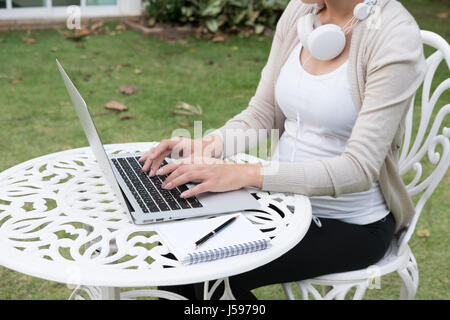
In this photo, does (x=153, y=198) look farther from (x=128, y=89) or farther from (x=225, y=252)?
(x=128, y=89)

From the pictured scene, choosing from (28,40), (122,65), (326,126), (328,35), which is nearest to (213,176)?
(326,126)

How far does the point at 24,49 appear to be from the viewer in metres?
5.40

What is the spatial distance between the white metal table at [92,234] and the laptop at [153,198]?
3 cm

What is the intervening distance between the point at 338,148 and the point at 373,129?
222 mm

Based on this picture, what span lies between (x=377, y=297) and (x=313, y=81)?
1.23 metres

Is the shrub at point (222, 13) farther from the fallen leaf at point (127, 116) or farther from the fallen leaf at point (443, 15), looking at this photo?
the fallen leaf at point (127, 116)

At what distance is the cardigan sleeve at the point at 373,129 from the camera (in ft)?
4.83

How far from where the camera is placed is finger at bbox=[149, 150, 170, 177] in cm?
158

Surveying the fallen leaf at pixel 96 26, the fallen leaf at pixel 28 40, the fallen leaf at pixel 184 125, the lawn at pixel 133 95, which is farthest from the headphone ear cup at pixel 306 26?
the fallen leaf at pixel 96 26

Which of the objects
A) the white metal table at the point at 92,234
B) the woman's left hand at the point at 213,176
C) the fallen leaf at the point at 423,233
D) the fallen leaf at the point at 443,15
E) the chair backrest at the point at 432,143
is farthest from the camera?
the fallen leaf at the point at 443,15

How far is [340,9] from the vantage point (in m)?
1.68

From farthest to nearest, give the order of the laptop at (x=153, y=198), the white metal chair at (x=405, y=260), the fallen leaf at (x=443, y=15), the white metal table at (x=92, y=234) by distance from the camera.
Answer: the fallen leaf at (x=443, y=15) < the white metal chair at (x=405, y=260) < the laptop at (x=153, y=198) < the white metal table at (x=92, y=234)

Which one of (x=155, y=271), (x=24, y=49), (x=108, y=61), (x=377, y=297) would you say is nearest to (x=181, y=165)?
(x=155, y=271)
